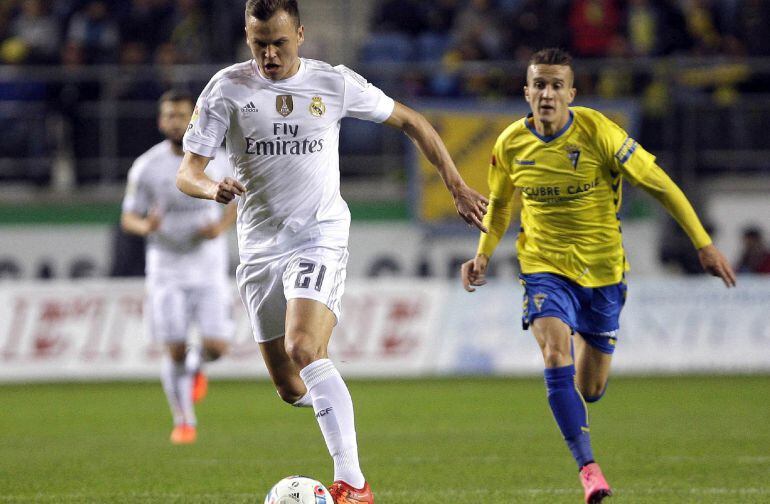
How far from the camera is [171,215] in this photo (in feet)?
37.1

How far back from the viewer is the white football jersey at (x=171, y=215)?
1125 centimetres

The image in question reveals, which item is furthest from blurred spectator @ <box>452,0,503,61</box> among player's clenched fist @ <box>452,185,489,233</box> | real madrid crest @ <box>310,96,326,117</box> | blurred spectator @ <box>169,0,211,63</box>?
player's clenched fist @ <box>452,185,489,233</box>

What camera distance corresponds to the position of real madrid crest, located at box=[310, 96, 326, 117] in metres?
6.79

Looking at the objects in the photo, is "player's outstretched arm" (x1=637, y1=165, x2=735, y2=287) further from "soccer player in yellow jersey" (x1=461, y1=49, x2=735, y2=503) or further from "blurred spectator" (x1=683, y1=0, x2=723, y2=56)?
"blurred spectator" (x1=683, y1=0, x2=723, y2=56)

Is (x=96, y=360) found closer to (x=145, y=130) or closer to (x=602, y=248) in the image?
(x=145, y=130)

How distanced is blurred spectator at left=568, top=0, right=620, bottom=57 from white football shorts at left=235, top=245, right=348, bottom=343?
44.0 feet

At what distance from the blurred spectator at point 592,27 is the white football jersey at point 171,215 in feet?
31.3

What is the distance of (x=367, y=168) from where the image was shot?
19.4m

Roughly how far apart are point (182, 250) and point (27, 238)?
28.2 feet

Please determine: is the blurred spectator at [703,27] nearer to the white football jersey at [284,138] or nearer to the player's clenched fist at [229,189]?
the white football jersey at [284,138]

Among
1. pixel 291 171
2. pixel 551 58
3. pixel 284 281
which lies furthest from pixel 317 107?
pixel 551 58

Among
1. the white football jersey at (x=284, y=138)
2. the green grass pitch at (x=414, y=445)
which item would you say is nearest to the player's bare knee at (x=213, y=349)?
the green grass pitch at (x=414, y=445)

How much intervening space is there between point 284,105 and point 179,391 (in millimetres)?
4743

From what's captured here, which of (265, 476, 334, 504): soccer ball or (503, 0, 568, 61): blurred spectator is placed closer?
(265, 476, 334, 504): soccer ball
